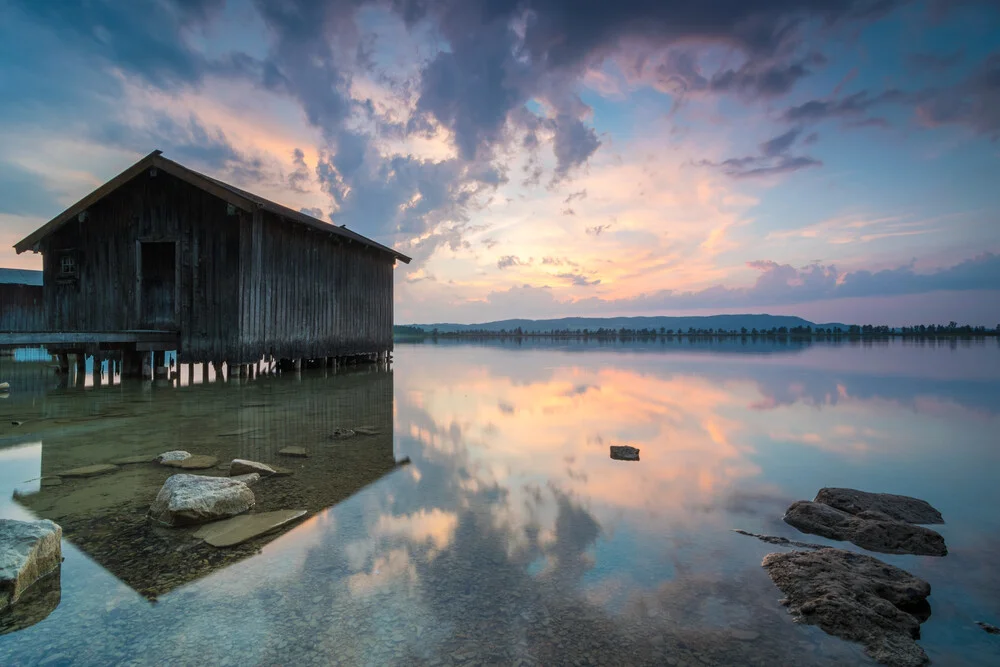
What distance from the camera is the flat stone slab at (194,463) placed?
6.45m

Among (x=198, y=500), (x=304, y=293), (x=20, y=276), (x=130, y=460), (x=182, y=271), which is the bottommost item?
(x=130, y=460)

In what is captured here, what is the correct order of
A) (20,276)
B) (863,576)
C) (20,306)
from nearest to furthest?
(863,576) < (20,306) < (20,276)

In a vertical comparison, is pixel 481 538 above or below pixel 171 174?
below

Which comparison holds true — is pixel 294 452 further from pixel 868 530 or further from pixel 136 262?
pixel 136 262

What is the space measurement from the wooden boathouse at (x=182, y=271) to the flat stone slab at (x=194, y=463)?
10488mm

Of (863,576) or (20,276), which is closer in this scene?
(863,576)

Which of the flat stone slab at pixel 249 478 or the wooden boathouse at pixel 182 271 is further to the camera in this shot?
the wooden boathouse at pixel 182 271

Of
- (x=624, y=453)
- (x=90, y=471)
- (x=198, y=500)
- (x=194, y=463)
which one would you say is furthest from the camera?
(x=624, y=453)

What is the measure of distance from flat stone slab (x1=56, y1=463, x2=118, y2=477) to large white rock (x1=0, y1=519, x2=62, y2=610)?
2813 millimetres

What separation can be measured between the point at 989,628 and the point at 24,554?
21.7 feet

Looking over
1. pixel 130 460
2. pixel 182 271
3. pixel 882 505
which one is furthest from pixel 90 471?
pixel 182 271

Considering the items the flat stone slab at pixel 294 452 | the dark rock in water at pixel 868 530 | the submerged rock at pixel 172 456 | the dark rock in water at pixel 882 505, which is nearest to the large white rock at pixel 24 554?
the submerged rock at pixel 172 456

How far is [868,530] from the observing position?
470cm

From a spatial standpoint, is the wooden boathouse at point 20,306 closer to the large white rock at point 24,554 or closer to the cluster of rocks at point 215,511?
the cluster of rocks at point 215,511
